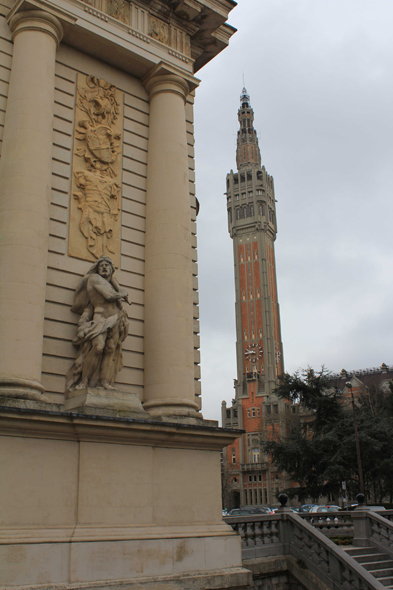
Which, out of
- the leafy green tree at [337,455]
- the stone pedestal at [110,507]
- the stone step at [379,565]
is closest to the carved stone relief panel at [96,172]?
the stone pedestal at [110,507]

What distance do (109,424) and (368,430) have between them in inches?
1235

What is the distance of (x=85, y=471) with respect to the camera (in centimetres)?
989

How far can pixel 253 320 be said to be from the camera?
132 m

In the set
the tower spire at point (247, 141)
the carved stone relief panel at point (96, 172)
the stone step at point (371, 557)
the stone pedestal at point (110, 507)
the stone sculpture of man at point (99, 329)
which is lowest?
the stone step at point (371, 557)

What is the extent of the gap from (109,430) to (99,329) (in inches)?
82.6

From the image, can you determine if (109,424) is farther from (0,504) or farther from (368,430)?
(368,430)

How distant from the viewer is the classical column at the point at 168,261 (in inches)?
482

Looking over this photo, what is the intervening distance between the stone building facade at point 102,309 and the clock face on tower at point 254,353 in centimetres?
11246

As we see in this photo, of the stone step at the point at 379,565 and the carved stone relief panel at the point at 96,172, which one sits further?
the stone step at the point at 379,565

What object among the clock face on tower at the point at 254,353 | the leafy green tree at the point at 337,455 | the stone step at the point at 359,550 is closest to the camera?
the stone step at the point at 359,550

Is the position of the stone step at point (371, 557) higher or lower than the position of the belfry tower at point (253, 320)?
lower

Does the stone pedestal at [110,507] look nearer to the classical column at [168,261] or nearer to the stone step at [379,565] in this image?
the classical column at [168,261]

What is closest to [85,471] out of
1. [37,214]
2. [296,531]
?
[37,214]

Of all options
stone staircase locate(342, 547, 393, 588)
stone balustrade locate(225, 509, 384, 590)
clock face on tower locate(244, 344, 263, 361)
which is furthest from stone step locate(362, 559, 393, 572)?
clock face on tower locate(244, 344, 263, 361)
